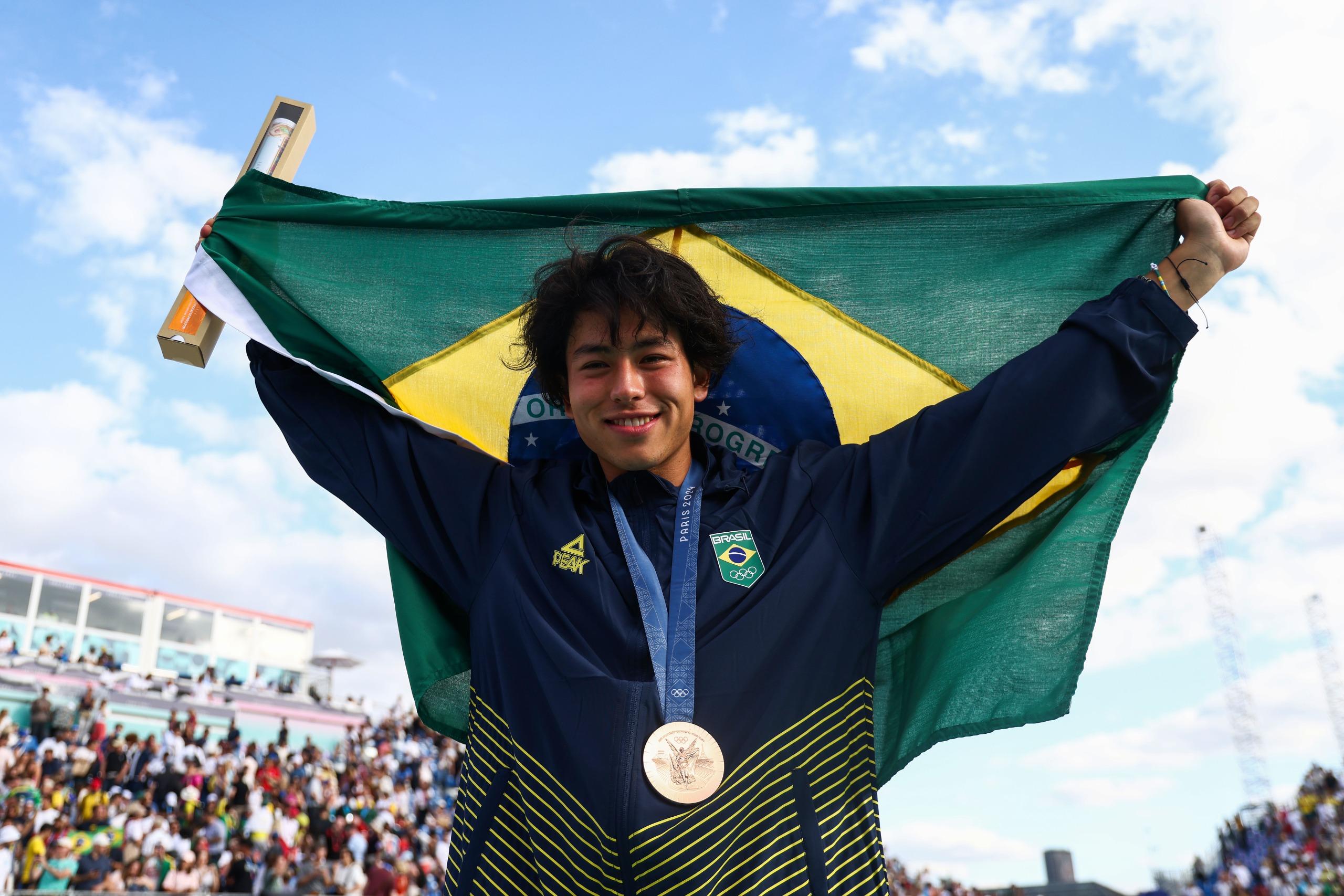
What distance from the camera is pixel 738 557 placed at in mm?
2705

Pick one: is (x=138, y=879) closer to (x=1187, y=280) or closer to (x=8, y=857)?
(x=8, y=857)

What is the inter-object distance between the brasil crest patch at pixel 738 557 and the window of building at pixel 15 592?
33.9 m

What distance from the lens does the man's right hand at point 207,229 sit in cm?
364

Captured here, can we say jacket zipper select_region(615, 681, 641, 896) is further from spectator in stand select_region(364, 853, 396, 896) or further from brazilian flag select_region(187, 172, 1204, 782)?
spectator in stand select_region(364, 853, 396, 896)

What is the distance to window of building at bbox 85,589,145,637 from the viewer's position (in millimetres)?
33281

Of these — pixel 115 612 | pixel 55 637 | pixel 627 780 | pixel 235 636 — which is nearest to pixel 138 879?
pixel 627 780

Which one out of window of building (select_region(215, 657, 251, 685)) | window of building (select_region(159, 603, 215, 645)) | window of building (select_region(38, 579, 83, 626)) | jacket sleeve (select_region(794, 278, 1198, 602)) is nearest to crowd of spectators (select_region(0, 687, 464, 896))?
window of building (select_region(38, 579, 83, 626))

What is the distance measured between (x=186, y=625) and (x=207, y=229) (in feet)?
120

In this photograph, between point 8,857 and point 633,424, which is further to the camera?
point 8,857

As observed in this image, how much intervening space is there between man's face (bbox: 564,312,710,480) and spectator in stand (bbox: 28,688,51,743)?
19.8 metres

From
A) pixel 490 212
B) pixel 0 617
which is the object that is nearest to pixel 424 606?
pixel 490 212

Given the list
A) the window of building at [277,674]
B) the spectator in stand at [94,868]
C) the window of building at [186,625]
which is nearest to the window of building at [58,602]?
the window of building at [186,625]

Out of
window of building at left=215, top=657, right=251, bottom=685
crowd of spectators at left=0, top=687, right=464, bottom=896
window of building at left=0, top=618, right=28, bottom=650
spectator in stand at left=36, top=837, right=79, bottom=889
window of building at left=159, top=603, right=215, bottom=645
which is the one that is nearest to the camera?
spectator in stand at left=36, top=837, right=79, bottom=889

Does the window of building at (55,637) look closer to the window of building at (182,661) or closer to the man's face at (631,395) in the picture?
the window of building at (182,661)
